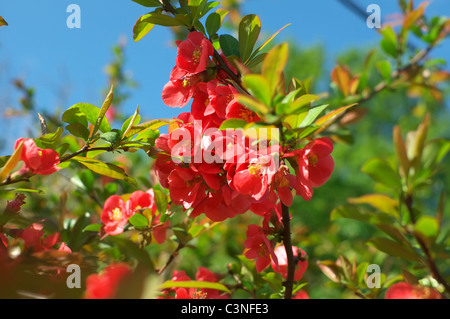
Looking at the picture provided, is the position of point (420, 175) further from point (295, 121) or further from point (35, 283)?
point (35, 283)

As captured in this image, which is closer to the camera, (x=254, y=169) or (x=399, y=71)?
(x=254, y=169)

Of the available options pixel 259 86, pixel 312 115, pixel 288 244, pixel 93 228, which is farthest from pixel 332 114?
pixel 93 228

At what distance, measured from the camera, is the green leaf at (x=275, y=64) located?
476 mm

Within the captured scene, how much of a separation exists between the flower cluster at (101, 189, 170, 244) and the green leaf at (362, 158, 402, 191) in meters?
0.49

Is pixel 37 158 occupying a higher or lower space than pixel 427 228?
higher

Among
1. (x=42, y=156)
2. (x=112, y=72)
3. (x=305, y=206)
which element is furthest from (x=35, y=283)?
(x=305, y=206)

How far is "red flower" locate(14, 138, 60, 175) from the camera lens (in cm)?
59

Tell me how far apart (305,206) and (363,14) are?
4.07m

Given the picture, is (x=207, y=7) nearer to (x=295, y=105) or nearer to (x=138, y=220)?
(x=295, y=105)

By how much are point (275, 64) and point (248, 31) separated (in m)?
0.20

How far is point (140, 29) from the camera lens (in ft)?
2.39

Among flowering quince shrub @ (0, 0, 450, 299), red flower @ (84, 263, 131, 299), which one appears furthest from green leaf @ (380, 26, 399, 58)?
red flower @ (84, 263, 131, 299)

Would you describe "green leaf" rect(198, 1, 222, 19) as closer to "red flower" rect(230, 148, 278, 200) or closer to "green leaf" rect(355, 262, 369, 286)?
"red flower" rect(230, 148, 278, 200)

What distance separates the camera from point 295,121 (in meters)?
0.56
